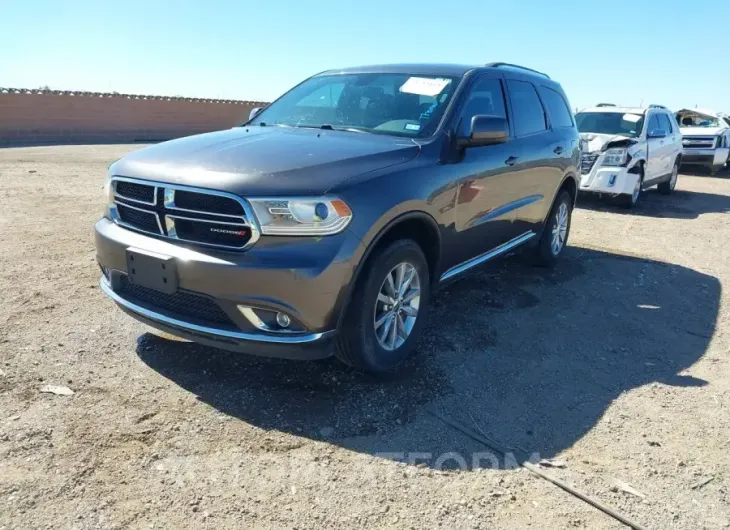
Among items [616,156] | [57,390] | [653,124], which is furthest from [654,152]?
[57,390]

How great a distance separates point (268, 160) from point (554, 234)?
158 inches

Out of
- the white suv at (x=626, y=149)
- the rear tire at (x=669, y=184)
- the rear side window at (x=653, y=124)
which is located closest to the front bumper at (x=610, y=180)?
the white suv at (x=626, y=149)

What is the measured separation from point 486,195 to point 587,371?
4.69 feet

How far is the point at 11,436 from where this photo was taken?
2916 mm

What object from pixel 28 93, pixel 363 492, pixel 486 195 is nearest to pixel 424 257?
pixel 486 195

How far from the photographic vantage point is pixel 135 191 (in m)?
3.45

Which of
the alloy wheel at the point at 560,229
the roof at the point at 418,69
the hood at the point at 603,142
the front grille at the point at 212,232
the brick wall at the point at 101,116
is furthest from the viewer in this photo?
the brick wall at the point at 101,116

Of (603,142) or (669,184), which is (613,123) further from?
(669,184)

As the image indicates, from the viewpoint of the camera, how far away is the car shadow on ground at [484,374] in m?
3.20

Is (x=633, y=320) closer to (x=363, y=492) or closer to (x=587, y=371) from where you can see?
(x=587, y=371)

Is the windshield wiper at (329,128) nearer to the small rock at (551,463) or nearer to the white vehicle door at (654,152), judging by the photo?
the small rock at (551,463)

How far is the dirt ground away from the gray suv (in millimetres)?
418

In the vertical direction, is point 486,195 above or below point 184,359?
above

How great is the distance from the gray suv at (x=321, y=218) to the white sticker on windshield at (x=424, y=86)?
0.04 feet
